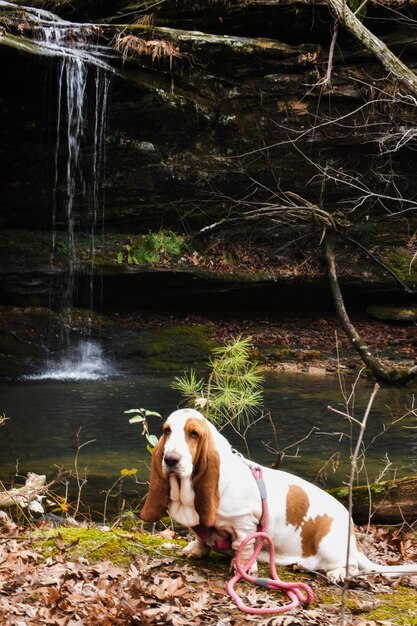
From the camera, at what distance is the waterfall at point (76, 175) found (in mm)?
13500

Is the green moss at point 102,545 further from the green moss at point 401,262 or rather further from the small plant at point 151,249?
the green moss at point 401,262

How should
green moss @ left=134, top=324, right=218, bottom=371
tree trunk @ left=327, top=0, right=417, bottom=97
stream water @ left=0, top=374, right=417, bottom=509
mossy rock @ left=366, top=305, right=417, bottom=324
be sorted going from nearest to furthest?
stream water @ left=0, top=374, right=417, bottom=509 → tree trunk @ left=327, top=0, right=417, bottom=97 → green moss @ left=134, top=324, right=218, bottom=371 → mossy rock @ left=366, top=305, right=417, bottom=324

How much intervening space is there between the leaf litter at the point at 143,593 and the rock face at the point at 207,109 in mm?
9784

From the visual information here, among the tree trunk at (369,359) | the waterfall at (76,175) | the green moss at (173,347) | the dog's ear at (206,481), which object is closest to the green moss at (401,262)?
the green moss at (173,347)

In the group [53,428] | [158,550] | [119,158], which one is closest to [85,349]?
[119,158]

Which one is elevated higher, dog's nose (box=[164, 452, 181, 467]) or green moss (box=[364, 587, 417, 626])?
dog's nose (box=[164, 452, 181, 467])

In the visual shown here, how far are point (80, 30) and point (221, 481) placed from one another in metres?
12.2

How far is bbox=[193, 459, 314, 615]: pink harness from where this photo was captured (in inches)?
115

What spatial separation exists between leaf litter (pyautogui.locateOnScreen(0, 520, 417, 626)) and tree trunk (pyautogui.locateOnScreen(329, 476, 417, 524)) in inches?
54.0

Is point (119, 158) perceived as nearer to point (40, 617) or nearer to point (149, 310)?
point (149, 310)

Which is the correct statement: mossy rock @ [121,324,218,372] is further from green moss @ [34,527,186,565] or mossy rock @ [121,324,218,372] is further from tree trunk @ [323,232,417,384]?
green moss @ [34,527,186,565]

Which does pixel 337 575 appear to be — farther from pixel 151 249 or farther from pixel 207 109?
pixel 151 249

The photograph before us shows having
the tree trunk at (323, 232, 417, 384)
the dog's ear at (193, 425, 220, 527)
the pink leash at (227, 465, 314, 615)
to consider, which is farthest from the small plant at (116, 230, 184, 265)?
the dog's ear at (193, 425, 220, 527)

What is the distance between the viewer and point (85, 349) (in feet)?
49.6
